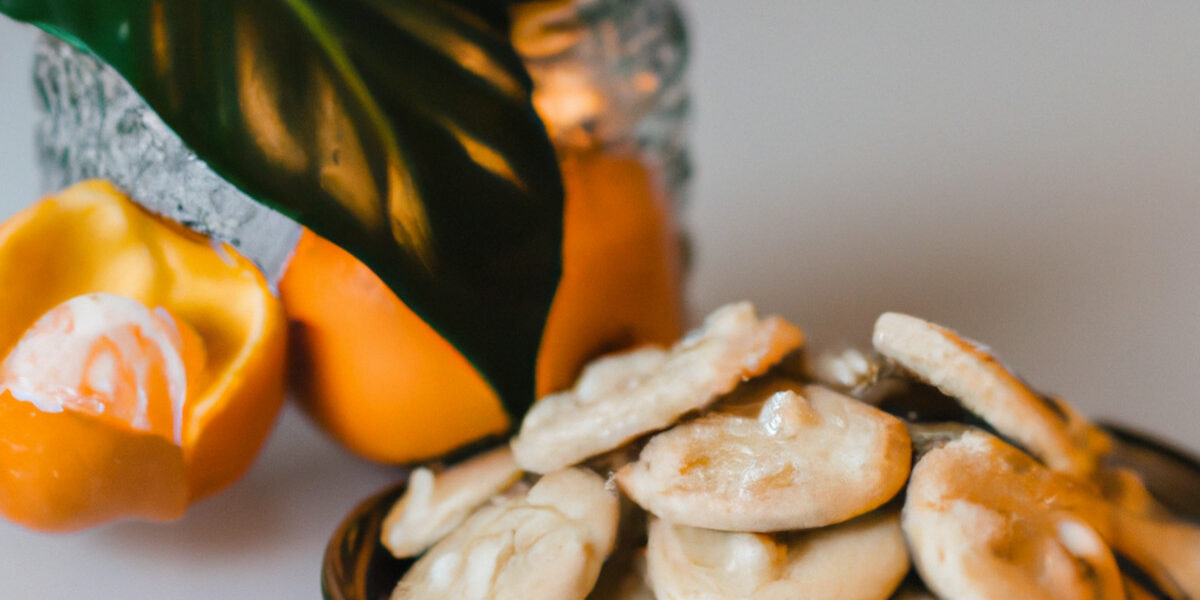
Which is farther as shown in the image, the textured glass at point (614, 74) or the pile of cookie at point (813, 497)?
the textured glass at point (614, 74)

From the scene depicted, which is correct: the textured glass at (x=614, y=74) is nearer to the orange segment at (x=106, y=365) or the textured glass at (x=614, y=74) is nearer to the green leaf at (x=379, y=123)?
the green leaf at (x=379, y=123)

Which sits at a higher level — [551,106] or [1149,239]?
[551,106]

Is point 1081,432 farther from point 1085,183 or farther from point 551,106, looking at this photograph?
point 1085,183

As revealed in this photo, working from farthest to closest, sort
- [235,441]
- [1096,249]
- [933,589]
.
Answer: [1096,249], [235,441], [933,589]

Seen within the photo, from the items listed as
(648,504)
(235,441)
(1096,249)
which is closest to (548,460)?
(648,504)

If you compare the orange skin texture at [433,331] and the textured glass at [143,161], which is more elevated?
the textured glass at [143,161]

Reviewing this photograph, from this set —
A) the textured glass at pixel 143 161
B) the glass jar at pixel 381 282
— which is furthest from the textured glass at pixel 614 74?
the textured glass at pixel 143 161

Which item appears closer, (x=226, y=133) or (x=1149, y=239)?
(x=226, y=133)
